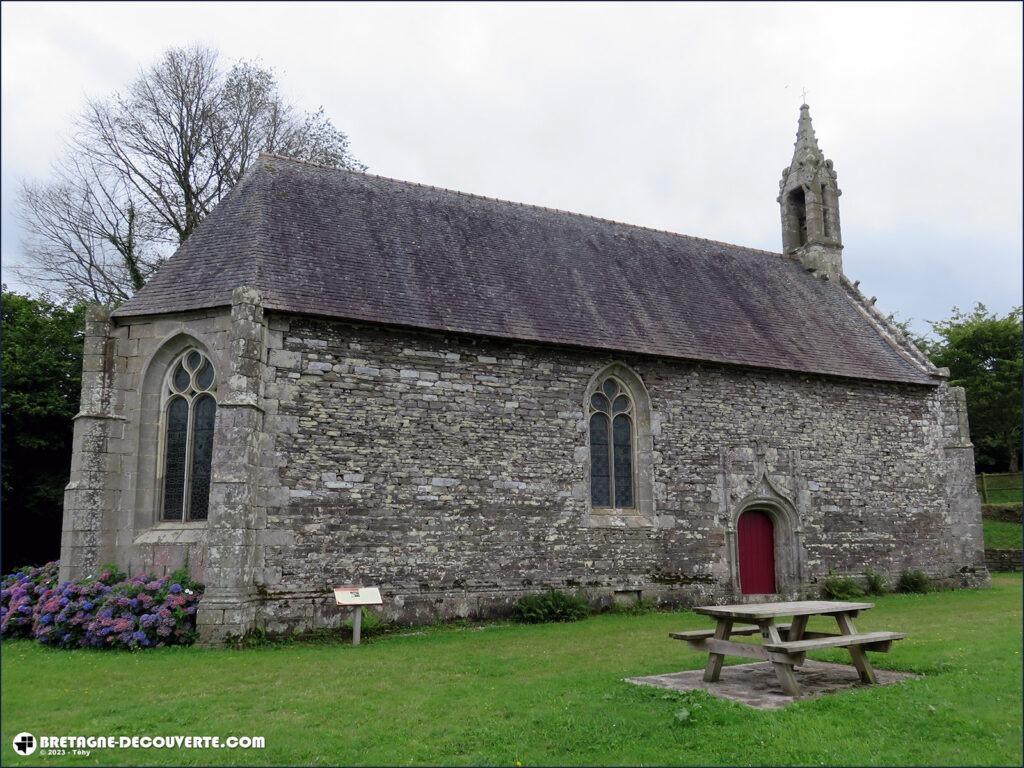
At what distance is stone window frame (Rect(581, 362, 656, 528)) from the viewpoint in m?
16.3

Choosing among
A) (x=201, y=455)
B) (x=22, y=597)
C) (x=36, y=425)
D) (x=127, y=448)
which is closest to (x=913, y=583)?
(x=201, y=455)

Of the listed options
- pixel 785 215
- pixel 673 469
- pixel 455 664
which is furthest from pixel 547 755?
pixel 785 215

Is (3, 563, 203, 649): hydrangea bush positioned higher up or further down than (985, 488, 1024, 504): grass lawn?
further down

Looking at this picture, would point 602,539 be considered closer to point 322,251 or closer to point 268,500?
point 268,500

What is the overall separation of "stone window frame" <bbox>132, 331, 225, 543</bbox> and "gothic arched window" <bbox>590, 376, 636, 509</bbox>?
756 centimetres

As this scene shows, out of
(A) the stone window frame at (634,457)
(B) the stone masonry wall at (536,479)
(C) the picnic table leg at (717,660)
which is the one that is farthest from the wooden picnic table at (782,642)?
(A) the stone window frame at (634,457)

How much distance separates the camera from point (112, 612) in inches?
488

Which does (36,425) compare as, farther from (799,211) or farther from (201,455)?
(799,211)

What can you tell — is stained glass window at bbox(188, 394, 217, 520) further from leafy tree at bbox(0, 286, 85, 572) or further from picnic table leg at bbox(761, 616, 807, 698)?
picnic table leg at bbox(761, 616, 807, 698)

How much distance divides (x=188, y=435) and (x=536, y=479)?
6561 millimetres

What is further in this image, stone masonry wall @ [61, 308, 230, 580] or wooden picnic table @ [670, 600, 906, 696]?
stone masonry wall @ [61, 308, 230, 580]

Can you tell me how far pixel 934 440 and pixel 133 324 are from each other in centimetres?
1906

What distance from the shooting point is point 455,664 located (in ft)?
33.9

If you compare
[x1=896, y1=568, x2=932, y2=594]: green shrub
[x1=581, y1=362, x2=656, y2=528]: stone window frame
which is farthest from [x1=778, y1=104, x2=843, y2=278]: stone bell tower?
[x1=581, y1=362, x2=656, y2=528]: stone window frame
